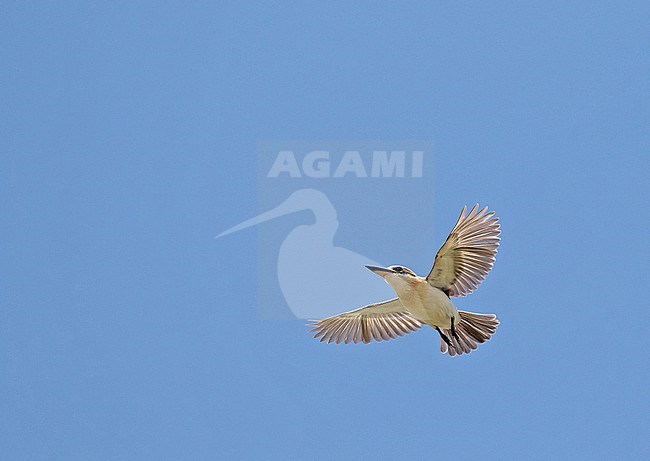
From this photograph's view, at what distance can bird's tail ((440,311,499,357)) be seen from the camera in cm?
1206

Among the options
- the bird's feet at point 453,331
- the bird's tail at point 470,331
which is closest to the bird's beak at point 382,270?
the bird's feet at point 453,331

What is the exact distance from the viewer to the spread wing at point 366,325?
13.0 metres

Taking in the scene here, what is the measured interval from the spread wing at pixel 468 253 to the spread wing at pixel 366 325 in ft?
3.93

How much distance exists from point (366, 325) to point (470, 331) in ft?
4.60

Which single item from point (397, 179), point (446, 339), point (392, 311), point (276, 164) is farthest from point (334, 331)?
point (276, 164)

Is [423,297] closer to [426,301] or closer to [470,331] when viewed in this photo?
[426,301]

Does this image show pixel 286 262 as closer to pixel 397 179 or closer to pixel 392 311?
pixel 397 179

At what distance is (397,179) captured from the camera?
1752cm

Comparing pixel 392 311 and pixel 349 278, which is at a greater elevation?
pixel 349 278

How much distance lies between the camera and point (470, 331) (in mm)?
12102

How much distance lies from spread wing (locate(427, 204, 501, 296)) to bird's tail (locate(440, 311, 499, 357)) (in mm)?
338

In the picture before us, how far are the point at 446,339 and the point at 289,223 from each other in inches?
261

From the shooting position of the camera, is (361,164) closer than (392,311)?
No

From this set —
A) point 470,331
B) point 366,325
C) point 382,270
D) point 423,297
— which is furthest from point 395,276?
point 366,325
